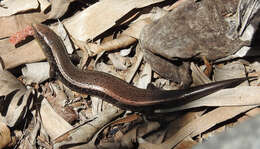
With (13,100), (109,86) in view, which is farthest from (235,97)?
(13,100)

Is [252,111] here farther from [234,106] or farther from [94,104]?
[94,104]

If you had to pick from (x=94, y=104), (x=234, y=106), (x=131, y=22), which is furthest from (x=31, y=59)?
(x=234, y=106)

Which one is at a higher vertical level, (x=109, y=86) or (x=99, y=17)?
(x=99, y=17)

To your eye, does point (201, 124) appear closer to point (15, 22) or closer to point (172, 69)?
point (172, 69)

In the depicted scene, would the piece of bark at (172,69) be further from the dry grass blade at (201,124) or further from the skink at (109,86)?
the dry grass blade at (201,124)

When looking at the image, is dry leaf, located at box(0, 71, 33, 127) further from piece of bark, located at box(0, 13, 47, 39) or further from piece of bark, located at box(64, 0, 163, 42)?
piece of bark, located at box(64, 0, 163, 42)

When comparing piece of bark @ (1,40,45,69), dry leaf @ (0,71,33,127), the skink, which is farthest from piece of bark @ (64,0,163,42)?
dry leaf @ (0,71,33,127)

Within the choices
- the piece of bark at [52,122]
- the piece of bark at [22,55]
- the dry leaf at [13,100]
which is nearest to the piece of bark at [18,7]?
the piece of bark at [22,55]
